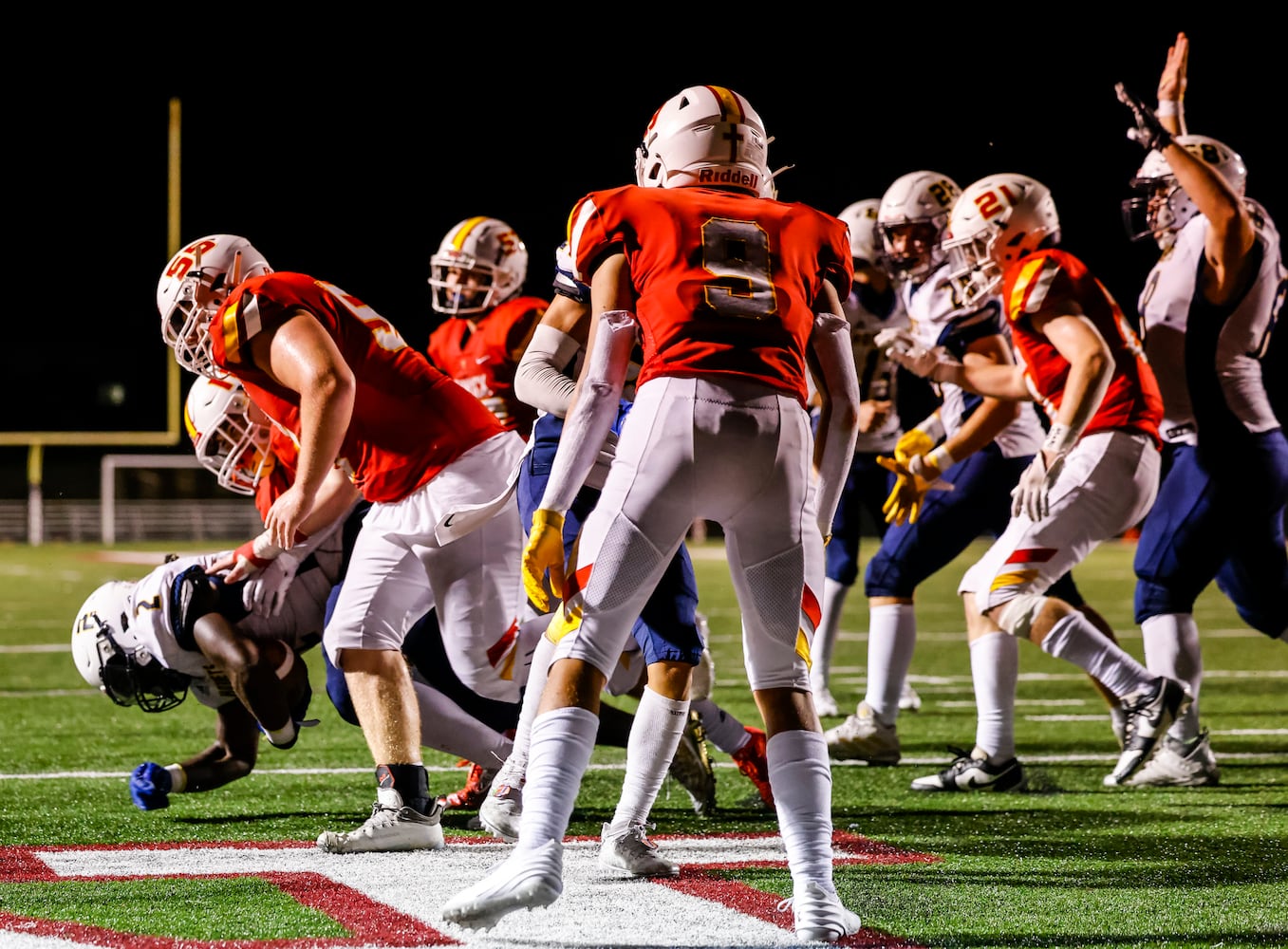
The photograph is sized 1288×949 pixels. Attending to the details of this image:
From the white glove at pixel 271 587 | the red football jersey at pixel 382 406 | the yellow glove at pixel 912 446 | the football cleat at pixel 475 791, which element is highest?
the red football jersey at pixel 382 406

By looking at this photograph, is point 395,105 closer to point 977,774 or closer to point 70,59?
point 70,59

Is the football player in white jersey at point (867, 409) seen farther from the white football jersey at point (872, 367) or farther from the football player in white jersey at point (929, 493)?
the football player in white jersey at point (929, 493)

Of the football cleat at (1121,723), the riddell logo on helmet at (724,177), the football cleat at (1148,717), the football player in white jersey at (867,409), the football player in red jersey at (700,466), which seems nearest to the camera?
the football player in red jersey at (700,466)

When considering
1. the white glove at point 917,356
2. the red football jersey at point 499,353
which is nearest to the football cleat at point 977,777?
the white glove at point 917,356

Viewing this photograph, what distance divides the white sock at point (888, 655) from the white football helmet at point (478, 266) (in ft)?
8.05

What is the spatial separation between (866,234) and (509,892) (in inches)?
201

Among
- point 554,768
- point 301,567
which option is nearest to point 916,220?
point 301,567

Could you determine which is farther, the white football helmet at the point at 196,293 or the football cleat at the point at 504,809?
the white football helmet at the point at 196,293

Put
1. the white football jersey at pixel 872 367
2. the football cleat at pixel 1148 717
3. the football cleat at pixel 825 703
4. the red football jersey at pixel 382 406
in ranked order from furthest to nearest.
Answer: the white football jersey at pixel 872 367 → the football cleat at pixel 825 703 → the football cleat at pixel 1148 717 → the red football jersey at pixel 382 406

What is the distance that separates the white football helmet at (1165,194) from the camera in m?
5.17

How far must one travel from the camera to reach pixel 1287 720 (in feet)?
20.9

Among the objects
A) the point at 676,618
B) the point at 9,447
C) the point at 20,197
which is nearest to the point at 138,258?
the point at 20,197

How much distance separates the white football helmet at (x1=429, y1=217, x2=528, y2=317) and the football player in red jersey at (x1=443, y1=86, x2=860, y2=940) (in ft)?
13.6

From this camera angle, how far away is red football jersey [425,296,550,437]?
694 centimetres
